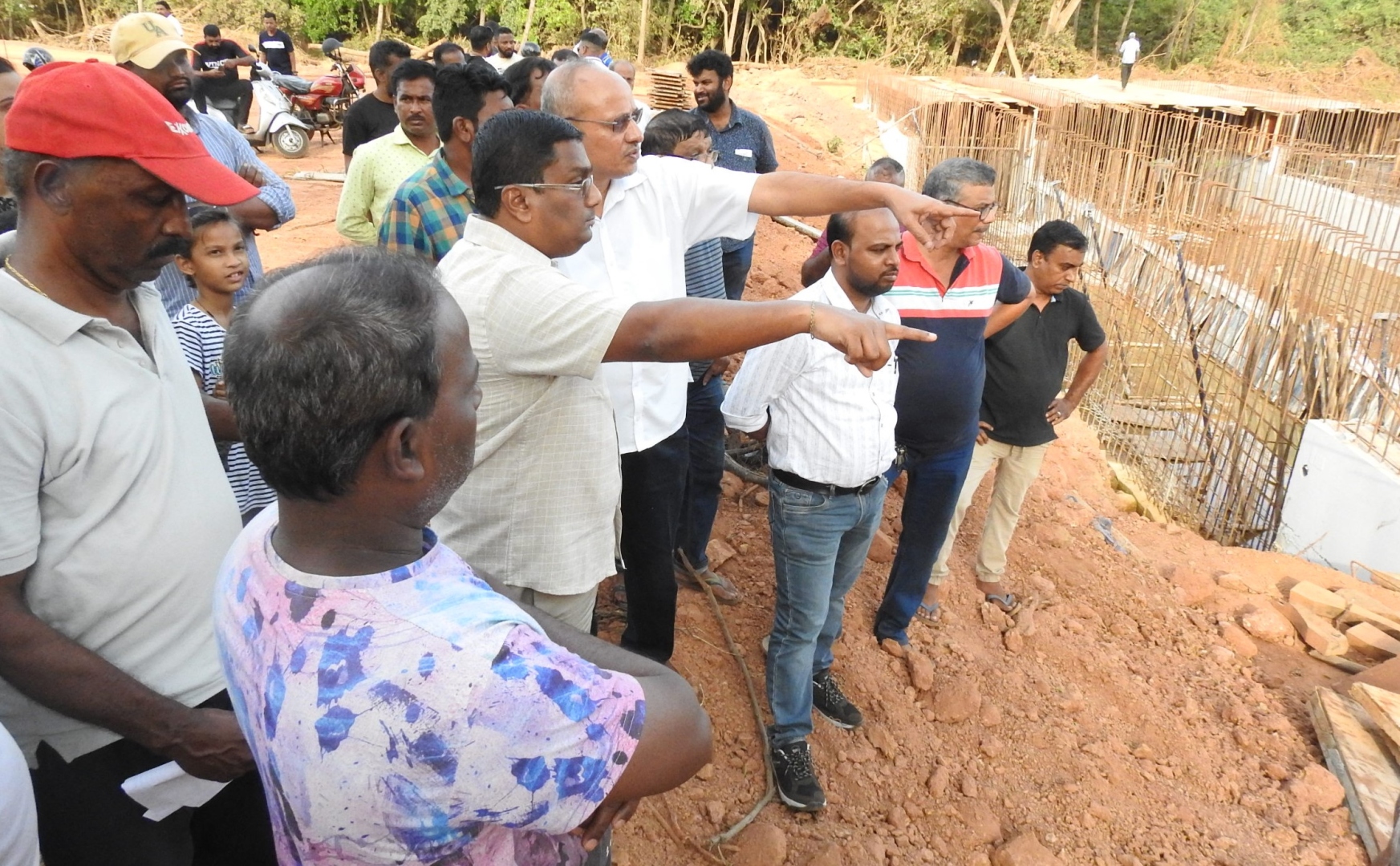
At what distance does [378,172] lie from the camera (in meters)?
3.81

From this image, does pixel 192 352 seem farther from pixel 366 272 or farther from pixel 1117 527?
pixel 1117 527

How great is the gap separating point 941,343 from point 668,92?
12265 millimetres

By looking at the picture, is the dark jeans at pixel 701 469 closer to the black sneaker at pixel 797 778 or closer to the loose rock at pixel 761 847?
the black sneaker at pixel 797 778

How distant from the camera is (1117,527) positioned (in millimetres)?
5305

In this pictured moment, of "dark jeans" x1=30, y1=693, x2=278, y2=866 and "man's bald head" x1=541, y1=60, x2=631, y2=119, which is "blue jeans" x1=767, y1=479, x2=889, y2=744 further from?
"dark jeans" x1=30, y1=693, x2=278, y2=866

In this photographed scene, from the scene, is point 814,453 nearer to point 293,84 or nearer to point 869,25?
point 293,84

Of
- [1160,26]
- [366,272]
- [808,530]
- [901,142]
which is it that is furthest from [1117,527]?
[1160,26]

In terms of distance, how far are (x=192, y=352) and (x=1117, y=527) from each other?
489 cm

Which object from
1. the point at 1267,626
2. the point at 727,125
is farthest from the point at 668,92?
the point at 1267,626

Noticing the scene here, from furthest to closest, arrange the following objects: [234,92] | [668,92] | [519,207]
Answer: [668,92] → [234,92] → [519,207]

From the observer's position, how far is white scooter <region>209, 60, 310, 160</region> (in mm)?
11500

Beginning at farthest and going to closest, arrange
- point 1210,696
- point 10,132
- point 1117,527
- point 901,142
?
point 901,142 < point 1117,527 < point 1210,696 < point 10,132

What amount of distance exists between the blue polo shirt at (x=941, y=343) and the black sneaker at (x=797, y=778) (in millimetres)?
1160

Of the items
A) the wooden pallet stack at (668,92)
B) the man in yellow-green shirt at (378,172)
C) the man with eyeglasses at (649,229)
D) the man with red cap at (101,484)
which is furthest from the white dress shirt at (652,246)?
the wooden pallet stack at (668,92)
